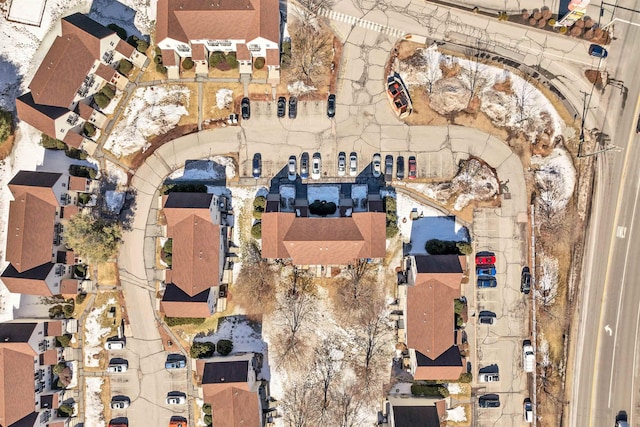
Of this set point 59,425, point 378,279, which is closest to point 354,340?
point 378,279

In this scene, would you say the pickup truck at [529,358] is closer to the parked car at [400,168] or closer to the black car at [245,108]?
the parked car at [400,168]

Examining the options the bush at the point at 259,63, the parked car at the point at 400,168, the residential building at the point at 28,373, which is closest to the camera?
the residential building at the point at 28,373

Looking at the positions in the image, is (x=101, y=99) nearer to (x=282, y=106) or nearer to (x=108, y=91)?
(x=108, y=91)

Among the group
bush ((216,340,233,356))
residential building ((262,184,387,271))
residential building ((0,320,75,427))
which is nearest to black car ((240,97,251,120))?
residential building ((262,184,387,271))

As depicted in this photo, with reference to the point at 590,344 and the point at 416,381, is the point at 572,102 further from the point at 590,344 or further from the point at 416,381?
the point at 416,381

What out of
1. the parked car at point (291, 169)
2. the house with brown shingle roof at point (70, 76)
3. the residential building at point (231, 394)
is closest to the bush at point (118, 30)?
the house with brown shingle roof at point (70, 76)

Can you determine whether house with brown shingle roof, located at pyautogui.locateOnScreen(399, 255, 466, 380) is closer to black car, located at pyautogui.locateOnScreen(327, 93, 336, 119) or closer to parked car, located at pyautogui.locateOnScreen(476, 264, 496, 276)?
parked car, located at pyautogui.locateOnScreen(476, 264, 496, 276)

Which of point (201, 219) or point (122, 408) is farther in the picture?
point (122, 408)
